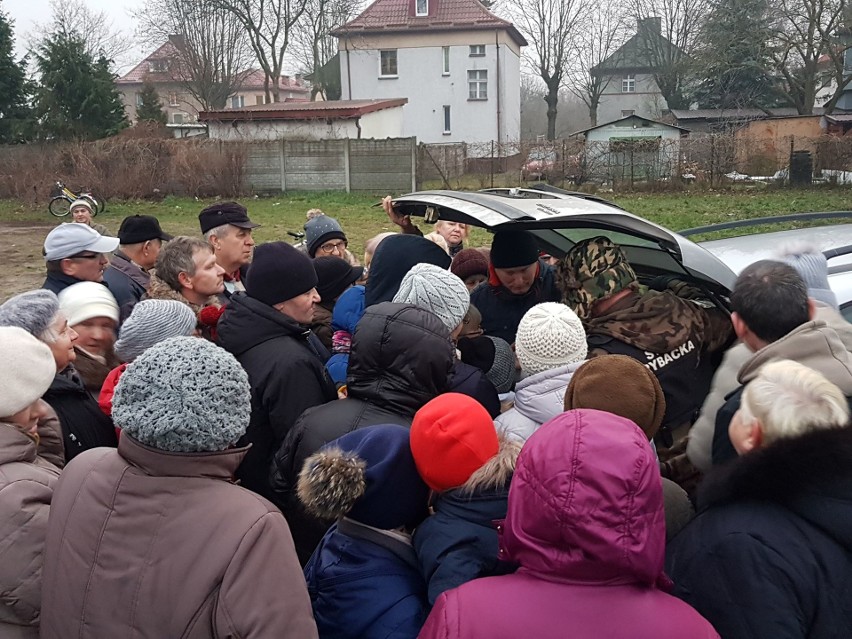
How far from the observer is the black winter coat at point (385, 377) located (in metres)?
2.49

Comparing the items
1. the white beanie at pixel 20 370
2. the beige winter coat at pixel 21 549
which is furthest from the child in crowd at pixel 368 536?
the white beanie at pixel 20 370

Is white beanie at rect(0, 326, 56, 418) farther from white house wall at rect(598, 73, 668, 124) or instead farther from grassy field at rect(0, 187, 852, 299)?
white house wall at rect(598, 73, 668, 124)

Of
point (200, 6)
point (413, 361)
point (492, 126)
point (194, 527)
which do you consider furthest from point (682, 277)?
point (200, 6)

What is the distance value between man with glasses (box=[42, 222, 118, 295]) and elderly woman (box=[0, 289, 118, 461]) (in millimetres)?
1563

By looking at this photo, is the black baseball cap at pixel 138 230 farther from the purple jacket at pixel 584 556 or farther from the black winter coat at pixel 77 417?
the purple jacket at pixel 584 556

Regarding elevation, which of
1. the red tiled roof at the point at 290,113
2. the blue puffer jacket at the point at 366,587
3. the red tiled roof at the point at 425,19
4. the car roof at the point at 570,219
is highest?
the red tiled roof at the point at 425,19

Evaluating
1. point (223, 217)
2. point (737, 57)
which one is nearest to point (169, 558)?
point (223, 217)

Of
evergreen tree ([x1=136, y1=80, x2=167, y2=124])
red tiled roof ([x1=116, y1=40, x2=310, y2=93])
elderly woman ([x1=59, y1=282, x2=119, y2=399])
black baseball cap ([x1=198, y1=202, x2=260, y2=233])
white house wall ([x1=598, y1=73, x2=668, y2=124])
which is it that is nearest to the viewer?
elderly woman ([x1=59, y1=282, x2=119, y2=399])

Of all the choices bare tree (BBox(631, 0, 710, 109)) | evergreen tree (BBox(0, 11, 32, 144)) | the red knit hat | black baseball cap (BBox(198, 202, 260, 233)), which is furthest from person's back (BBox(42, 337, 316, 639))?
bare tree (BBox(631, 0, 710, 109))

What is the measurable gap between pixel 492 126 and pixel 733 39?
47.7 feet

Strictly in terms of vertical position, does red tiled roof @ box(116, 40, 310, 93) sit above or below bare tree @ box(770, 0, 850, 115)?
above

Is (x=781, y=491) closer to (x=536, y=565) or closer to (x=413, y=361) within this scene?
(x=536, y=565)

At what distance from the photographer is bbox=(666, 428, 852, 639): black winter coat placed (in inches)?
62.7

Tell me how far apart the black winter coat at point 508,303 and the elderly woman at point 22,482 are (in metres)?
2.32
